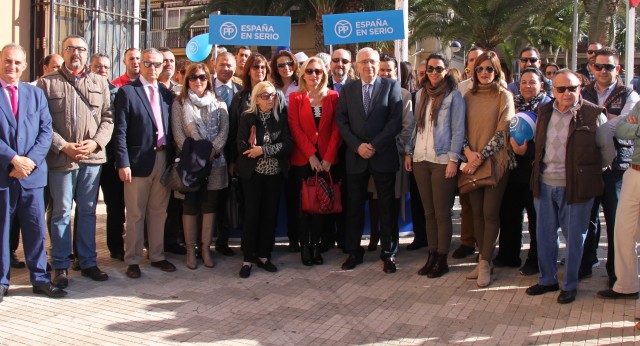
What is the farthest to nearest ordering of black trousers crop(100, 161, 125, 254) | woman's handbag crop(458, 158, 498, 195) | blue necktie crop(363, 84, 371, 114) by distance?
black trousers crop(100, 161, 125, 254) → blue necktie crop(363, 84, 371, 114) → woman's handbag crop(458, 158, 498, 195)

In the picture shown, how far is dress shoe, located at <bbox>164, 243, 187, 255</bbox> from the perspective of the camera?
7023 mm

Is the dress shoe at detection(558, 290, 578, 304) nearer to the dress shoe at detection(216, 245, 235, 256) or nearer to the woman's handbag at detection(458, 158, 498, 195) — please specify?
the woman's handbag at detection(458, 158, 498, 195)

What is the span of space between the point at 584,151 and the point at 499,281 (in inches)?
60.0

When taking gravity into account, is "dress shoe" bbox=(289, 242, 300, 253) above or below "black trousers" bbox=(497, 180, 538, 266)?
below

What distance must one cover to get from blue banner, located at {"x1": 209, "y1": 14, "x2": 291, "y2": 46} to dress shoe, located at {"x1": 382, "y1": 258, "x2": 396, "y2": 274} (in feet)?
10.9

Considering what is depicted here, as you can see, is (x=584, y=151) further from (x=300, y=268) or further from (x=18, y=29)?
(x=18, y=29)

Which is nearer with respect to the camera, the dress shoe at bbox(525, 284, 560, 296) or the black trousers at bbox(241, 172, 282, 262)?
the dress shoe at bbox(525, 284, 560, 296)

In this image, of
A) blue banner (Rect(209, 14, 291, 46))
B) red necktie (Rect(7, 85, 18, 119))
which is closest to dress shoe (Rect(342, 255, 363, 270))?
blue banner (Rect(209, 14, 291, 46))

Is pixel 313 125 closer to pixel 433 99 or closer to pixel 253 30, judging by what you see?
pixel 433 99

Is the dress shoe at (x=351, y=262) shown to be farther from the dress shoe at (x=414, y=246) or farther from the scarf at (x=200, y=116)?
the scarf at (x=200, y=116)

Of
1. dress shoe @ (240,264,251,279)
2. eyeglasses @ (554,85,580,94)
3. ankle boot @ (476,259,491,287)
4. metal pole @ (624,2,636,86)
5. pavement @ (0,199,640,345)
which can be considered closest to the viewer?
pavement @ (0,199,640,345)

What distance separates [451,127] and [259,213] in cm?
200

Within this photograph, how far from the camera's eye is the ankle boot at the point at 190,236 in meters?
6.43

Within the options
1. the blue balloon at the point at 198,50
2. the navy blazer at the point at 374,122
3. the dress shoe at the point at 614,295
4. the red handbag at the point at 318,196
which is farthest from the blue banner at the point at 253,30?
the dress shoe at the point at 614,295
